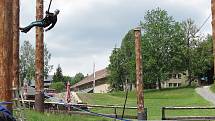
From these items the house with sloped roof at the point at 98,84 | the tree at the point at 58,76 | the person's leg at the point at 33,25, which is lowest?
the person's leg at the point at 33,25

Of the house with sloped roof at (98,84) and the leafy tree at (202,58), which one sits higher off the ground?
the leafy tree at (202,58)

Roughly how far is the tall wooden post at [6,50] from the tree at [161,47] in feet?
255

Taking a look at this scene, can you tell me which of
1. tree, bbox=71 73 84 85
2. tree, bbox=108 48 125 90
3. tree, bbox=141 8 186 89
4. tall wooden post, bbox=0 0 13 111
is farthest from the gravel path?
tree, bbox=71 73 84 85

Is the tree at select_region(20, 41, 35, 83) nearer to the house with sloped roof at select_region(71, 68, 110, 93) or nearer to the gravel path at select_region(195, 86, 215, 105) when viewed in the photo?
the house with sloped roof at select_region(71, 68, 110, 93)

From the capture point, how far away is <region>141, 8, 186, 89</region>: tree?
88562 millimetres

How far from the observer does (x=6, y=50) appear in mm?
9906

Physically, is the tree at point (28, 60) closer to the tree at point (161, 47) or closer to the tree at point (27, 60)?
the tree at point (27, 60)

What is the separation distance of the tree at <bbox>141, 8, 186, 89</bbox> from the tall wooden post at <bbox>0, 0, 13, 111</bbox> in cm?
7780

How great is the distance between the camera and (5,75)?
32.1 feet

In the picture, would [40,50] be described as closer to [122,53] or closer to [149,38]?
[149,38]

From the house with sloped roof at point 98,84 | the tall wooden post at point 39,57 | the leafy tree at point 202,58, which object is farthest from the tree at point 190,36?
the tall wooden post at point 39,57

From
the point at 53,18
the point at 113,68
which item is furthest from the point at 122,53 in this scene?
the point at 53,18

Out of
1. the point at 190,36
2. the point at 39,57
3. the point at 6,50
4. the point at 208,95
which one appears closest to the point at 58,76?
the point at 190,36

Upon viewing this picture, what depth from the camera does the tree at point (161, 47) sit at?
291 feet
